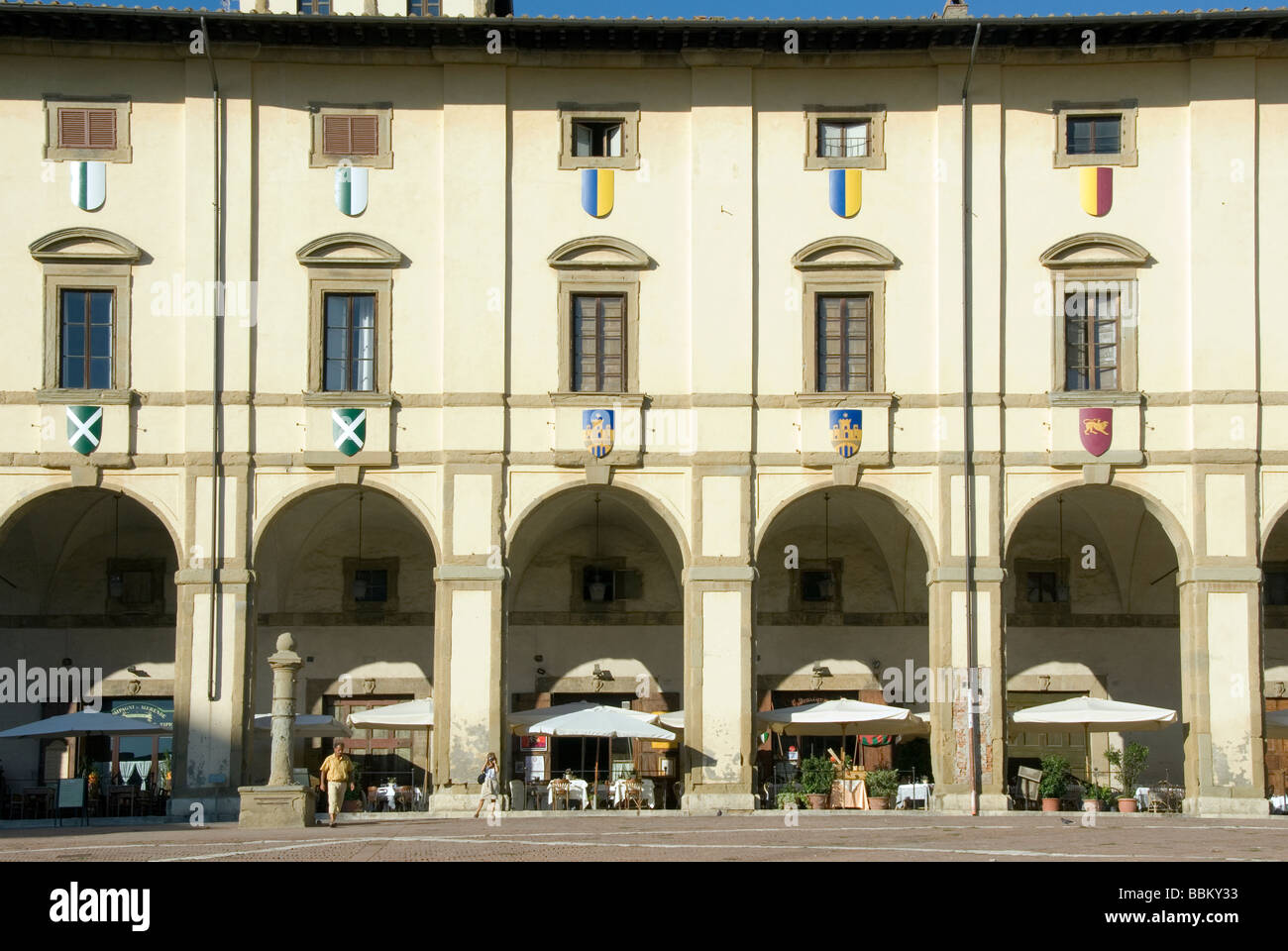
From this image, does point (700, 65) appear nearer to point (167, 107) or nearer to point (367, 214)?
point (367, 214)

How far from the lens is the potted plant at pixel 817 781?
94.3 ft

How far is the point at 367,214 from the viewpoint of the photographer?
97.8 ft

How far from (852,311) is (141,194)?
1144 cm

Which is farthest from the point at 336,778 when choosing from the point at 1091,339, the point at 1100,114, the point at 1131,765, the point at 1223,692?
the point at 1100,114

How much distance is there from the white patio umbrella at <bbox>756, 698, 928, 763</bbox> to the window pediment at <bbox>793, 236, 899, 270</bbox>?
715 centimetres

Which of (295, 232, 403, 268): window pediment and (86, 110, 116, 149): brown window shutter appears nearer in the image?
(295, 232, 403, 268): window pediment

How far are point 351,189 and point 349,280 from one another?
1.51 metres

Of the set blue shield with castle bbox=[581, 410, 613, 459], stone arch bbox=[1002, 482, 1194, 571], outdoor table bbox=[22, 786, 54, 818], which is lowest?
outdoor table bbox=[22, 786, 54, 818]

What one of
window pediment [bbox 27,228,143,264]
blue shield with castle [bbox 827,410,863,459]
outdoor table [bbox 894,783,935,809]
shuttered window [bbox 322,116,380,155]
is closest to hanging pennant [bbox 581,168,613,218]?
shuttered window [bbox 322,116,380,155]

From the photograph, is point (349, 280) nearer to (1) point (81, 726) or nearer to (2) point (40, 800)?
(1) point (81, 726)

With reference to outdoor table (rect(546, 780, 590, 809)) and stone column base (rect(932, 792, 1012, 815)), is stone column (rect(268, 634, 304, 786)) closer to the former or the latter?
outdoor table (rect(546, 780, 590, 809))

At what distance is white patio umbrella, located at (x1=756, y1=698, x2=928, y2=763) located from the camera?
3025 centimetres
